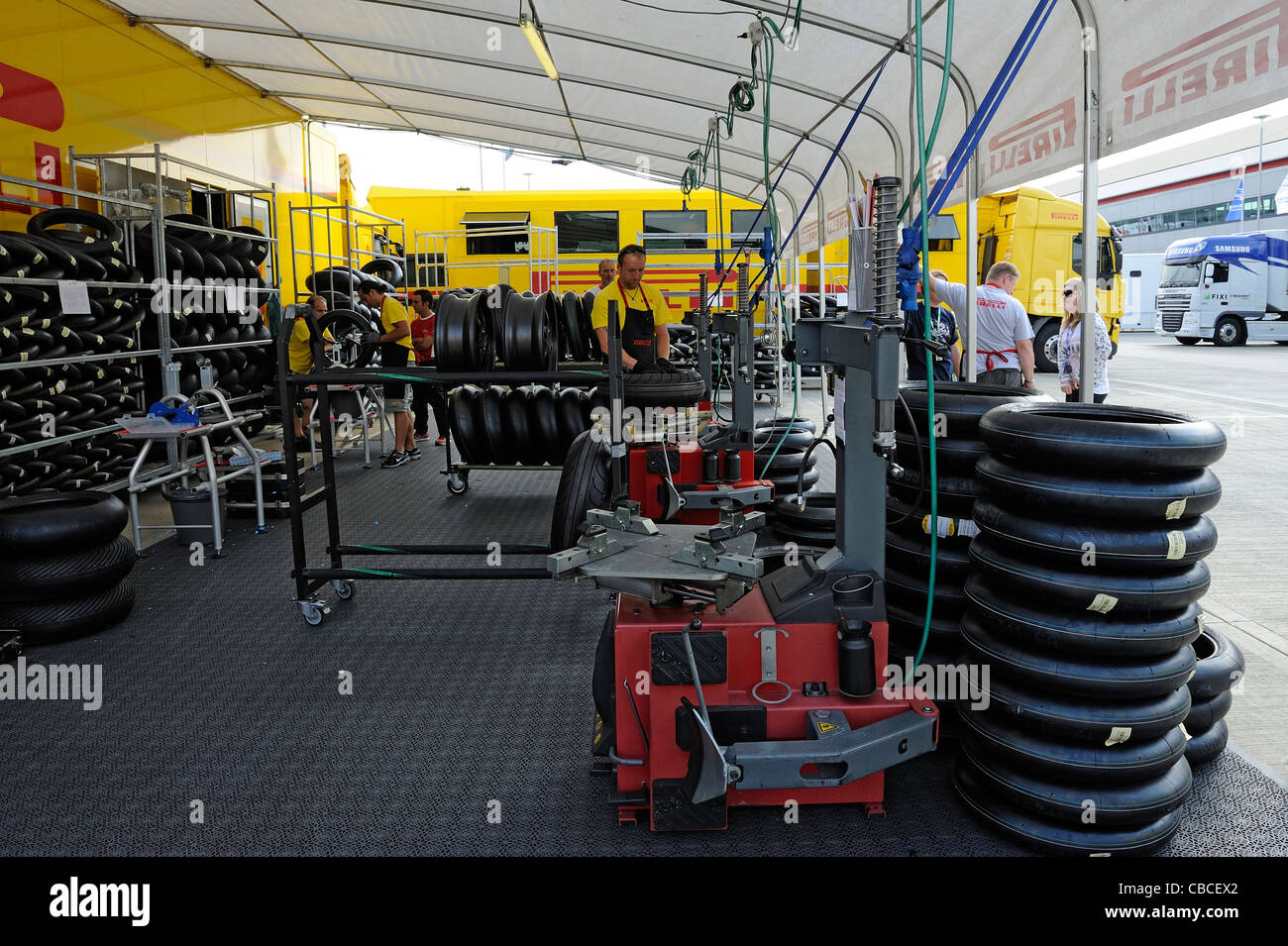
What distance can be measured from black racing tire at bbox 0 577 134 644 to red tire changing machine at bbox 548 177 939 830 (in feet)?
8.42

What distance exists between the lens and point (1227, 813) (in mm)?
2359

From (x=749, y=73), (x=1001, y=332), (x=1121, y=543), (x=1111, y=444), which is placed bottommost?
(x=1121, y=543)

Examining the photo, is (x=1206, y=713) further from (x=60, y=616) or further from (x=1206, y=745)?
(x=60, y=616)

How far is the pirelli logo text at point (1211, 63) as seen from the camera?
2.64 metres

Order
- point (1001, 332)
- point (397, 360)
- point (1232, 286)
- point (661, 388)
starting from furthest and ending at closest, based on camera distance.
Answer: point (1232, 286) < point (397, 360) < point (1001, 332) < point (661, 388)

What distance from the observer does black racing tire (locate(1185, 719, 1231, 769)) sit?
8.36 ft

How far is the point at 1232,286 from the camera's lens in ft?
66.6

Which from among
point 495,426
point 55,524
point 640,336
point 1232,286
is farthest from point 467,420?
point 1232,286

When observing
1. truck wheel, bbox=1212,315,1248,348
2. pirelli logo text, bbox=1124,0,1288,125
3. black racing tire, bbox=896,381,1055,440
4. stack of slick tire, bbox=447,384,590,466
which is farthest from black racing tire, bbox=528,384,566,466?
truck wheel, bbox=1212,315,1248,348

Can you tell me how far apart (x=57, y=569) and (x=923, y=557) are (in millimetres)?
3467

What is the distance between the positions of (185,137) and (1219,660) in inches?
369

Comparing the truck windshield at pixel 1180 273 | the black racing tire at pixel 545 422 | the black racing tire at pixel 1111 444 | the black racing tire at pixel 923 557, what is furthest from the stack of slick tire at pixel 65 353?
the truck windshield at pixel 1180 273
